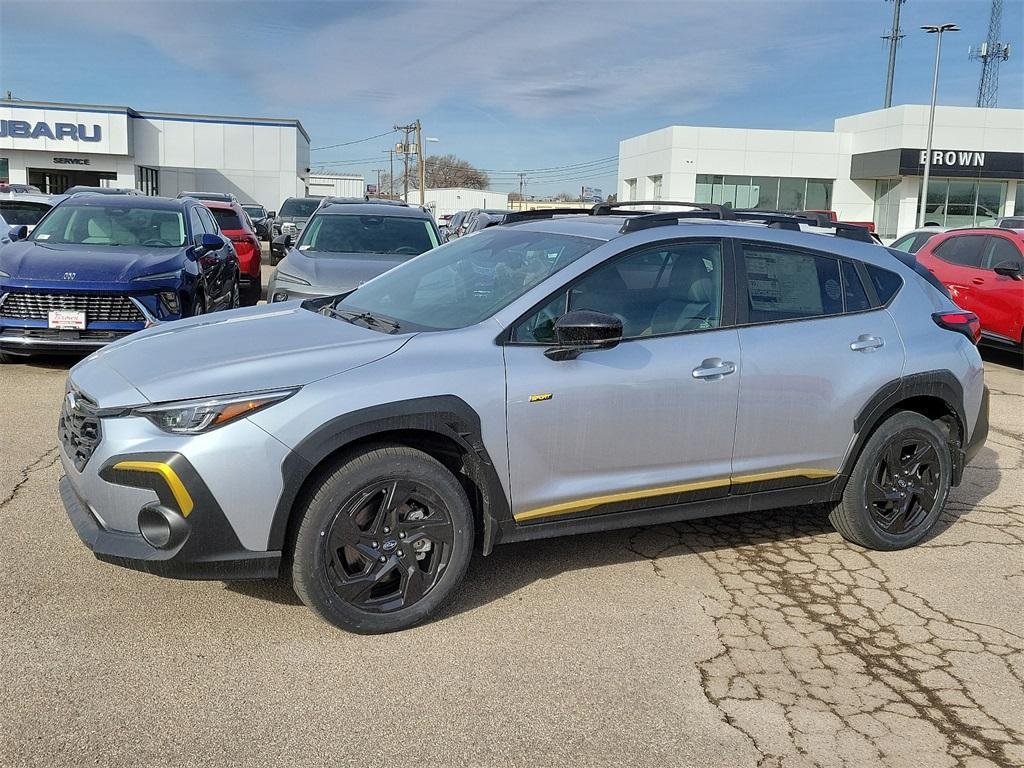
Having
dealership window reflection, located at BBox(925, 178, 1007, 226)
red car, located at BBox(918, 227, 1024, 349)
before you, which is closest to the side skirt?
red car, located at BBox(918, 227, 1024, 349)

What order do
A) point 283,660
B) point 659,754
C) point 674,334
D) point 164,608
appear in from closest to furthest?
point 659,754 → point 283,660 → point 164,608 → point 674,334

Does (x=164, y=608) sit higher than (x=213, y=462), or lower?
lower

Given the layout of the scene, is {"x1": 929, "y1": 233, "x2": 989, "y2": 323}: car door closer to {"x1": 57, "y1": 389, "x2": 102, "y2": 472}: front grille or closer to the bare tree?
{"x1": 57, "y1": 389, "x2": 102, "y2": 472}: front grille

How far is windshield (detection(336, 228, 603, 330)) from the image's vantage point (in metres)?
4.38

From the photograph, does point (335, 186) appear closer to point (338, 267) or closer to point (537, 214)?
point (338, 267)

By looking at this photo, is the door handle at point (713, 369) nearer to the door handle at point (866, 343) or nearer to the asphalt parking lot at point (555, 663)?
the door handle at point (866, 343)

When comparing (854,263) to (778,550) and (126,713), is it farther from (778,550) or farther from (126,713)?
(126,713)

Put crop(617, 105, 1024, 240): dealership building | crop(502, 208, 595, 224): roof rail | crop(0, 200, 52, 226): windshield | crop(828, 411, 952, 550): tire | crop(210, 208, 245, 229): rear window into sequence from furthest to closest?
crop(617, 105, 1024, 240): dealership building → crop(210, 208, 245, 229): rear window → crop(0, 200, 52, 226): windshield → crop(502, 208, 595, 224): roof rail → crop(828, 411, 952, 550): tire

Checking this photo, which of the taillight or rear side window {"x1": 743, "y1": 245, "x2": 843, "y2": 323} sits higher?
rear side window {"x1": 743, "y1": 245, "x2": 843, "y2": 323}

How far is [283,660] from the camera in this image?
12.1ft

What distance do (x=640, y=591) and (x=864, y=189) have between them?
4723cm

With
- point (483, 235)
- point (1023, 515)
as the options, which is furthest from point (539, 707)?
point (1023, 515)

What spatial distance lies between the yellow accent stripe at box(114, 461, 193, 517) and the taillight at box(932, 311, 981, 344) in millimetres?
3909

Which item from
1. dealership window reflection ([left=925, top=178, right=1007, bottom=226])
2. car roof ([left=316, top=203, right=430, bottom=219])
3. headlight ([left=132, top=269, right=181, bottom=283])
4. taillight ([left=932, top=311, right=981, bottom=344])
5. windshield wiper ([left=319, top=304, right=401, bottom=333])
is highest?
dealership window reflection ([left=925, top=178, right=1007, bottom=226])
